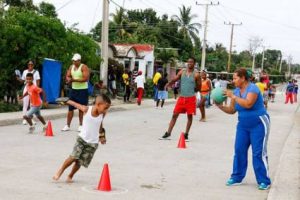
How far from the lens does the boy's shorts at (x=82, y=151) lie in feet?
23.4

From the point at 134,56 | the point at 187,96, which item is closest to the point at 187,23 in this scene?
the point at 134,56

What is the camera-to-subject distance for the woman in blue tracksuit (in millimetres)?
7277

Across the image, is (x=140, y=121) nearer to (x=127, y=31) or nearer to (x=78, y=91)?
(x=78, y=91)

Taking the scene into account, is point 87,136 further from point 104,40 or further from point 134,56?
point 134,56

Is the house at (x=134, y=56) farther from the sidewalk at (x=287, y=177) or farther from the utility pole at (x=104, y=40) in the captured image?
the sidewalk at (x=287, y=177)

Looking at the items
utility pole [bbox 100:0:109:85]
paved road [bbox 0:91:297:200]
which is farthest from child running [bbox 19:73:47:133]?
utility pole [bbox 100:0:109:85]

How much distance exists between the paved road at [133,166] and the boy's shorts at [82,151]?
320mm

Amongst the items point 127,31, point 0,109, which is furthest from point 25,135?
point 127,31

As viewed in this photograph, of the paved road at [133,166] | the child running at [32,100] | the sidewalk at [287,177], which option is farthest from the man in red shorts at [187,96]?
the child running at [32,100]

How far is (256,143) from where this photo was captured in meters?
7.28

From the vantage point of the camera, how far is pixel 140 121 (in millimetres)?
16969

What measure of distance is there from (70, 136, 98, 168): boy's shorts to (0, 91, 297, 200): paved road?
320 millimetres

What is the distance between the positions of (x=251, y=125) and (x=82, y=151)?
228cm

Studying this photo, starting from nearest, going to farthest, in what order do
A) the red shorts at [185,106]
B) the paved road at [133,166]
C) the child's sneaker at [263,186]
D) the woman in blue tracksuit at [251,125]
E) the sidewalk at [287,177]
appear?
the paved road at [133,166] → the sidewalk at [287,177] → the woman in blue tracksuit at [251,125] → the child's sneaker at [263,186] → the red shorts at [185,106]
